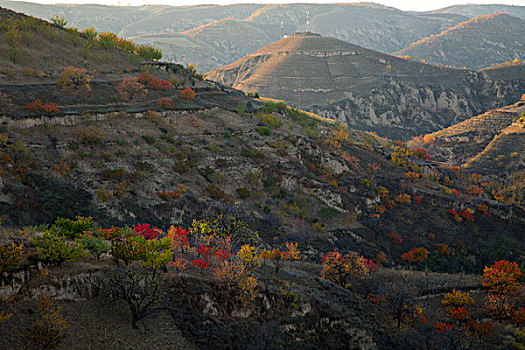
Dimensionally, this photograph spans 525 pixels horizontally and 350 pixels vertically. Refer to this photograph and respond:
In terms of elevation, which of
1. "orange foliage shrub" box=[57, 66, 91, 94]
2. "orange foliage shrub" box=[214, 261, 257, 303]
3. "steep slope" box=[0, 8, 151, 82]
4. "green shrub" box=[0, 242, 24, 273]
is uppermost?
"steep slope" box=[0, 8, 151, 82]

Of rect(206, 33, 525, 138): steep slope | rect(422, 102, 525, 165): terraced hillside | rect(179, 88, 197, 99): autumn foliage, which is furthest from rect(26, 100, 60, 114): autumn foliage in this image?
rect(206, 33, 525, 138): steep slope

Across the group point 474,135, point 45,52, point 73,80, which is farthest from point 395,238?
point 474,135

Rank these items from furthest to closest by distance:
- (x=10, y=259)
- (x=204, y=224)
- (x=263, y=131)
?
(x=263, y=131), (x=204, y=224), (x=10, y=259)

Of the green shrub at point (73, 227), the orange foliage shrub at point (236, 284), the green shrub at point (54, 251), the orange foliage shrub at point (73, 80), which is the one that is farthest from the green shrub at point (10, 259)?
the orange foliage shrub at point (73, 80)

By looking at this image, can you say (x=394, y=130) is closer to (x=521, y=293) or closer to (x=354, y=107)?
(x=354, y=107)

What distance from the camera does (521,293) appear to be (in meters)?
24.4

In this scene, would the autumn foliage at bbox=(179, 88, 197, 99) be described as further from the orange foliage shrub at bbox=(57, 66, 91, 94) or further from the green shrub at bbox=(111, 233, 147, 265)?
the green shrub at bbox=(111, 233, 147, 265)

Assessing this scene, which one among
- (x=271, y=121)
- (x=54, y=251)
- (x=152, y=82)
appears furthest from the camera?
(x=271, y=121)

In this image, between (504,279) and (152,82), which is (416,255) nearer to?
(504,279)

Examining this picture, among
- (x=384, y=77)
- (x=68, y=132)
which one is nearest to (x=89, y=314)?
(x=68, y=132)

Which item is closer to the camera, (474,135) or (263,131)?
(263,131)

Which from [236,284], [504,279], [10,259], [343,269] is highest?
[10,259]

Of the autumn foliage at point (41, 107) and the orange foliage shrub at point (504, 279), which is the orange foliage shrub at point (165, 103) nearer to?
the autumn foliage at point (41, 107)

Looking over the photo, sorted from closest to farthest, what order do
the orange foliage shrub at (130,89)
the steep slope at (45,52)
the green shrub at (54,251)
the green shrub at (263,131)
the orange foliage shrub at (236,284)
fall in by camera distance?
the green shrub at (54,251) → the orange foliage shrub at (236,284) → the steep slope at (45,52) → the orange foliage shrub at (130,89) → the green shrub at (263,131)
